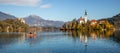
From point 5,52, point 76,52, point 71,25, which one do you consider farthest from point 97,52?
point 71,25

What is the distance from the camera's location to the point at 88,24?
182000mm

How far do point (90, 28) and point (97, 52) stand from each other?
136 m

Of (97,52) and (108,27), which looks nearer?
(97,52)

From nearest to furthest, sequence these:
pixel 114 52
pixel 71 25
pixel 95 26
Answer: pixel 114 52, pixel 95 26, pixel 71 25

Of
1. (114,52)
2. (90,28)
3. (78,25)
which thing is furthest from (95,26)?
(114,52)

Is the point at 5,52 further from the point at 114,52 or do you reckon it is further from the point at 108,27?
the point at 108,27

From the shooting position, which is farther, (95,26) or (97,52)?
(95,26)

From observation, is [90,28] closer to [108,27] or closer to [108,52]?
[108,27]

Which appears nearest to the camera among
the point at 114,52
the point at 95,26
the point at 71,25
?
the point at 114,52

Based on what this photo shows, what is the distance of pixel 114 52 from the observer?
130ft

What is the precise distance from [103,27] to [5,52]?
138 metres

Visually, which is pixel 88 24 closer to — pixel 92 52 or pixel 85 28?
pixel 85 28

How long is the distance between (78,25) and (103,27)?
21286mm

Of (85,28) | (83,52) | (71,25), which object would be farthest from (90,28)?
(83,52)
